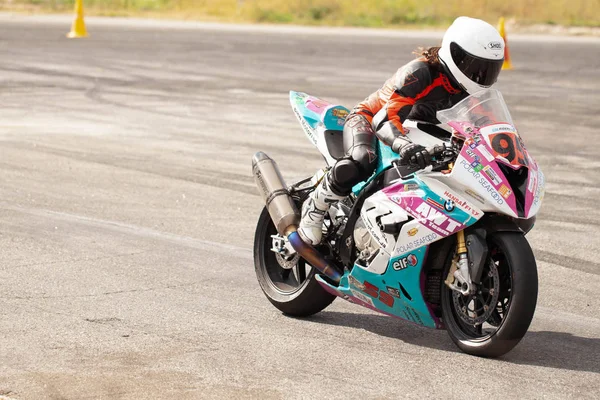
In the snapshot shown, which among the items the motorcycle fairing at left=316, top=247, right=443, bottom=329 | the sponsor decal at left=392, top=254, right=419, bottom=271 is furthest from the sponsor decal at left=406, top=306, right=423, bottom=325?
the sponsor decal at left=392, top=254, right=419, bottom=271

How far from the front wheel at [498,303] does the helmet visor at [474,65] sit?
0.93 m

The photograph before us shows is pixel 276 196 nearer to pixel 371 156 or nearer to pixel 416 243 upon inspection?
pixel 371 156

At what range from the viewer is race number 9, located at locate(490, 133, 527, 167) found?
5.60 meters

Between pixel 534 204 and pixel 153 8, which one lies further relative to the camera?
pixel 153 8

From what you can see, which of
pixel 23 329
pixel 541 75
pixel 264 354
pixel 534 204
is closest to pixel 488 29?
pixel 534 204

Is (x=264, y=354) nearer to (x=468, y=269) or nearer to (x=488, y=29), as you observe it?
(x=468, y=269)

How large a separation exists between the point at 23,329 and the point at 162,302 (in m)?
1.01

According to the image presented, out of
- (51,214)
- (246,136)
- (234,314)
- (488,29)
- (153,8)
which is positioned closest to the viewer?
(488,29)

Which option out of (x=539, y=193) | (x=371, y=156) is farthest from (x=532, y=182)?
(x=371, y=156)

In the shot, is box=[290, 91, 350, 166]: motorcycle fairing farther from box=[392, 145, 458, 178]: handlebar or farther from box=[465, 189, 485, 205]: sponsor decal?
box=[465, 189, 485, 205]: sponsor decal

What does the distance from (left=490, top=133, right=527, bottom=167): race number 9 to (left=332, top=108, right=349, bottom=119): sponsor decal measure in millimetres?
1488

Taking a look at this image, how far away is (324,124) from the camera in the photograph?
6902mm

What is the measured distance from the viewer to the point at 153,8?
4756 centimetres

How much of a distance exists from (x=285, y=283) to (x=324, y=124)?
1048 millimetres
